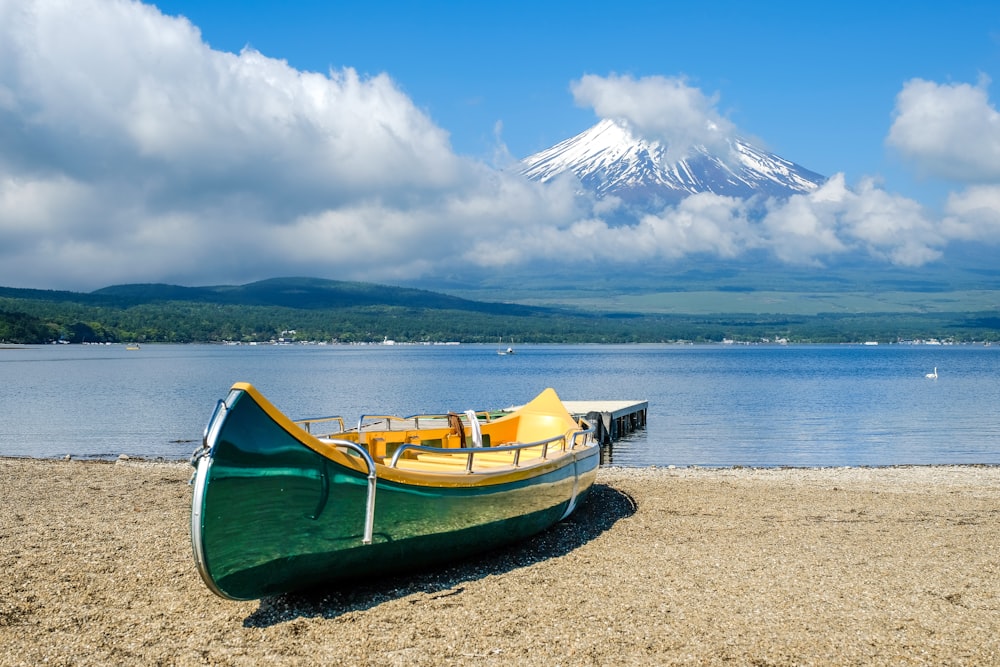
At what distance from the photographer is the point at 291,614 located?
7988mm

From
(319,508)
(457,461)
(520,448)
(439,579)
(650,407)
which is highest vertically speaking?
(520,448)

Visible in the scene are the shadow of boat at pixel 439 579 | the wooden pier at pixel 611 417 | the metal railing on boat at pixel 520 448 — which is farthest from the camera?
the wooden pier at pixel 611 417

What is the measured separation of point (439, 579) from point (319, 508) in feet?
6.52

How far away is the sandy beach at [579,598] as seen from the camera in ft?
23.3

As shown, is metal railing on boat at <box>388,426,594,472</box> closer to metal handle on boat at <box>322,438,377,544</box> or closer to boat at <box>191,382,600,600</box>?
boat at <box>191,382,600,600</box>

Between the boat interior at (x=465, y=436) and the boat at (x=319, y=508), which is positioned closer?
the boat at (x=319, y=508)

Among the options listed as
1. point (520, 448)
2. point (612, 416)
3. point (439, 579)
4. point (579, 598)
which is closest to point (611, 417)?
point (612, 416)

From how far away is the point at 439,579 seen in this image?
30.4 feet

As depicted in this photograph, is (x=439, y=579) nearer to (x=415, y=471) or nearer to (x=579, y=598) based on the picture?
(x=415, y=471)

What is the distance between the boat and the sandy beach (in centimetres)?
35

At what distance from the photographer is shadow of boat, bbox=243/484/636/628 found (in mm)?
8086

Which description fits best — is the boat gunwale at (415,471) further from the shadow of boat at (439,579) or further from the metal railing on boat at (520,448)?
the shadow of boat at (439,579)

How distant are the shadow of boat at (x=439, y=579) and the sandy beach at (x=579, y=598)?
0.03 meters

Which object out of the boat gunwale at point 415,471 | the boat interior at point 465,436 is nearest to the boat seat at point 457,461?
the boat interior at point 465,436
